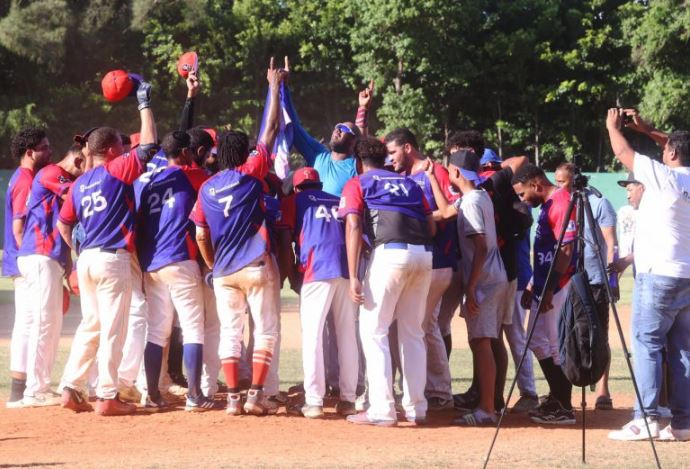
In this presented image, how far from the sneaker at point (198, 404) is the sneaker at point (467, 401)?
2.20m

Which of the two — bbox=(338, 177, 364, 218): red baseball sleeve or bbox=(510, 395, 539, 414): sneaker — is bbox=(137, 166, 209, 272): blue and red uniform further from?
bbox=(510, 395, 539, 414): sneaker

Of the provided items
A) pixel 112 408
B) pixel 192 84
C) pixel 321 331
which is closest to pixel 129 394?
pixel 112 408

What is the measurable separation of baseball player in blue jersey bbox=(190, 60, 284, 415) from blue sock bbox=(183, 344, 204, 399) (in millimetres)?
218

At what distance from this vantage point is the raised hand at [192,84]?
31.8 ft

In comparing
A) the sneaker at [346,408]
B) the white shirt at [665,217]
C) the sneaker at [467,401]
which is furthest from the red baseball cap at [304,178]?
the white shirt at [665,217]

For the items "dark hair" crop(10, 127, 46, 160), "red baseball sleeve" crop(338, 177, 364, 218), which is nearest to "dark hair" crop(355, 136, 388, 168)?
"red baseball sleeve" crop(338, 177, 364, 218)

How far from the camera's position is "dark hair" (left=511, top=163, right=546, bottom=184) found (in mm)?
9680

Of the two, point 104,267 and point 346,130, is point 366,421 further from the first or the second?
point 346,130

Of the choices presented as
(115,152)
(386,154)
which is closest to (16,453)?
(115,152)

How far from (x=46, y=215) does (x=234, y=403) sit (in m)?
2.42

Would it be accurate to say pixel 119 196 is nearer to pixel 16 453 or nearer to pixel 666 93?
pixel 16 453

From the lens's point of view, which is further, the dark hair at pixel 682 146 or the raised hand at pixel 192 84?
the raised hand at pixel 192 84

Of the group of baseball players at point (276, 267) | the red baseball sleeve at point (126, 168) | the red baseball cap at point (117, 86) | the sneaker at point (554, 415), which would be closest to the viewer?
the group of baseball players at point (276, 267)

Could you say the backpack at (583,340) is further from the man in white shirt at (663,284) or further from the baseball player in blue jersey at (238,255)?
the baseball player in blue jersey at (238,255)
